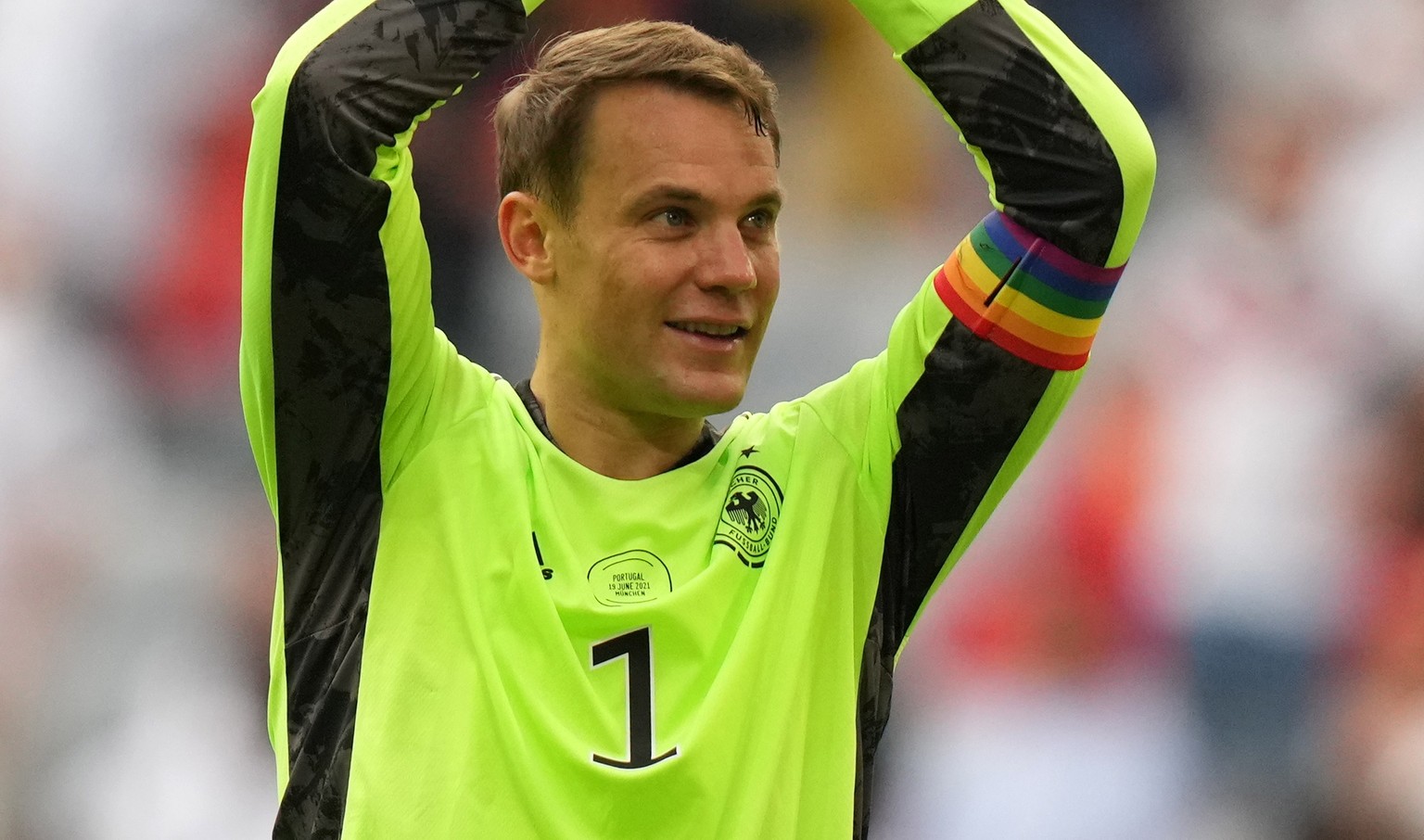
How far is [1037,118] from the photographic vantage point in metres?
1.47

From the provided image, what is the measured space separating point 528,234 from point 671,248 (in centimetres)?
21

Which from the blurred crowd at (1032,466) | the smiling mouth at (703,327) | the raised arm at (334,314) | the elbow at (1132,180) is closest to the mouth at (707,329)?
the smiling mouth at (703,327)

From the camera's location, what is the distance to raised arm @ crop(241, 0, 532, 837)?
1.35m

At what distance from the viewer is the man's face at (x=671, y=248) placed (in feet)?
4.86

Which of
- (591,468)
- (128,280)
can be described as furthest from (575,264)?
(128,280)

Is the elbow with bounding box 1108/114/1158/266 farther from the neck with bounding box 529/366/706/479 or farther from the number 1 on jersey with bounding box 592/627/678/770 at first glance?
the number 1 on jersey with bounding box 592/627/678/770

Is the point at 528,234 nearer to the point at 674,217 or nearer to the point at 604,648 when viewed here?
the point at 674,217

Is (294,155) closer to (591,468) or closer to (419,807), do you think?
(591,468)

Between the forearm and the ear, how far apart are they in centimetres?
41

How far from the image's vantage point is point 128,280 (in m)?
2.74

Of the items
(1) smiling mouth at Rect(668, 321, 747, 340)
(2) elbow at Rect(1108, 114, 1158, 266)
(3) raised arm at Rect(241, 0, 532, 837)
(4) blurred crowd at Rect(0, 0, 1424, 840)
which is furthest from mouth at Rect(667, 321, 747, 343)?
(4) blurred crowd at Rect(0, 0, 1424, 840)

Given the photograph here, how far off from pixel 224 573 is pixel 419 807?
1390 mm

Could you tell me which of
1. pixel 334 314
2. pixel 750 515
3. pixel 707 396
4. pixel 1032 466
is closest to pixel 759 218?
pixel 707 396

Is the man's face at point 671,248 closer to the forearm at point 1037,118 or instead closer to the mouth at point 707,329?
the mouth at point 707,329
